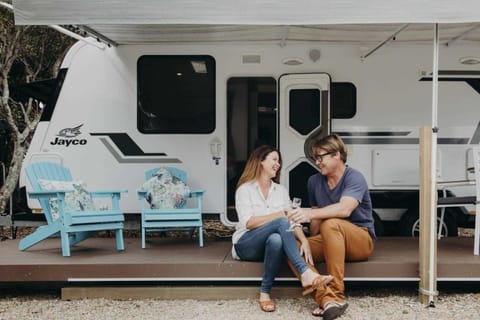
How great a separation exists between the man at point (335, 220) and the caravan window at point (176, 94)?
1747 millimetres

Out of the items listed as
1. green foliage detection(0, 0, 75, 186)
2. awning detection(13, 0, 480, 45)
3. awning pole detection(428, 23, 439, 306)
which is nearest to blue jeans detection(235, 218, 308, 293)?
awning pole detection(428, 23, 439, 306)

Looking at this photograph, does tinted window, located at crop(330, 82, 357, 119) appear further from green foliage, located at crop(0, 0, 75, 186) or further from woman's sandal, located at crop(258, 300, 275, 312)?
green foliage, located at crop(0, 0, 75, 186)

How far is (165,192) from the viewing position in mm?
4945

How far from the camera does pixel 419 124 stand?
5254 millimetres

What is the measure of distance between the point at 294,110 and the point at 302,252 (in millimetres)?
2047

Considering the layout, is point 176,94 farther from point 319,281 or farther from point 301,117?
point 319,281

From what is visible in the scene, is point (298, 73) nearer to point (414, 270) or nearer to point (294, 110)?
point (294, 110)

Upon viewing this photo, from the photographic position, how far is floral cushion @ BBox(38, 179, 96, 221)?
4402mm

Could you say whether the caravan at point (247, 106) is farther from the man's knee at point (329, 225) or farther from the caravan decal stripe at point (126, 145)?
the man's knee at point (329, 225)

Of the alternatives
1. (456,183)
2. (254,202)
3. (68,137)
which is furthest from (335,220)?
(68,137)

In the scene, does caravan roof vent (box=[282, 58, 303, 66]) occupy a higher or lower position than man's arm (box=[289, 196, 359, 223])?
higher

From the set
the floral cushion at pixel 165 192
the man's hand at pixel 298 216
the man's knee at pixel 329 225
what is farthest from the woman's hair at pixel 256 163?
the floral cushion at pixel 165 192

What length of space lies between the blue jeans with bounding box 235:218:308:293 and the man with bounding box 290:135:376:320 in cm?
12

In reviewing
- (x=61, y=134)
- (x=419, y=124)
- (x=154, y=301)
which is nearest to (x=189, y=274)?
(x=154, y=301)
